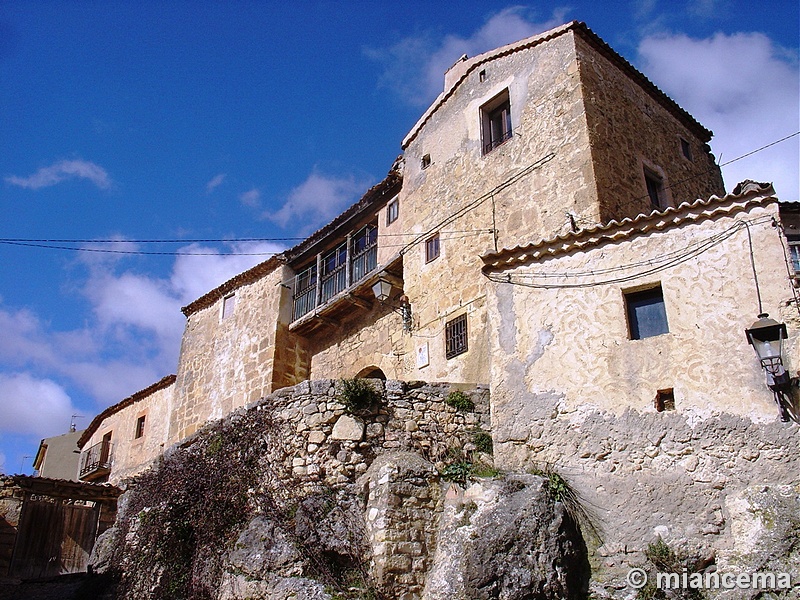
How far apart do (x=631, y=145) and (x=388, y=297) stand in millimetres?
6416

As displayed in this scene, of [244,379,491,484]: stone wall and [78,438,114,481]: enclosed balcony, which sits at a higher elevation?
[78,438,114,481]: enclosed balcony

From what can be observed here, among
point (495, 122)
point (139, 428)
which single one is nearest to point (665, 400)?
point (495, 122)

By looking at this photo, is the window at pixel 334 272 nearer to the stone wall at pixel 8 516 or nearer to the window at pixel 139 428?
the stone wall at pixel 8 516

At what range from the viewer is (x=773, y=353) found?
8.52 meters

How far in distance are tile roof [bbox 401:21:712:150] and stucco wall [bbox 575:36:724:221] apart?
0.49ft

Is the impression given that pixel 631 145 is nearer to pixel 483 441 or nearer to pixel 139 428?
pixel 483 441

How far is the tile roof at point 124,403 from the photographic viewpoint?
80.0 feet

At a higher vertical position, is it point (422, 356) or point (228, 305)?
point (228, 305)

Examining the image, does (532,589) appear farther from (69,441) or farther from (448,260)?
(69,441)

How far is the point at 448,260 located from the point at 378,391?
4794mm

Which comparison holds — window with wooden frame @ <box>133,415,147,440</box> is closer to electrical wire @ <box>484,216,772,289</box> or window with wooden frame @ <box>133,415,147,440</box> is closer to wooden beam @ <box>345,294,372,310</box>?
wooden beam @ <box>345,294,372,310</box>

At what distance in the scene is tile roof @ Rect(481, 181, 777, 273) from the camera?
31.3 feet

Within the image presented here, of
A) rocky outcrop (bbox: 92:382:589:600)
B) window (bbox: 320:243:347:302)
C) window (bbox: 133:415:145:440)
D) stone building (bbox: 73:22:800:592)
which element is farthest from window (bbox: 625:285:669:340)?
window (bbox: 133:415:145:440)

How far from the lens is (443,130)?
17391 millimetres
